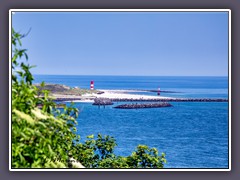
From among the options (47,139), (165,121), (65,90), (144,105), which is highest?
(65,90)

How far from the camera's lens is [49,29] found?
4.05 m

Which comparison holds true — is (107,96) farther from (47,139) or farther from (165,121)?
(47,139)

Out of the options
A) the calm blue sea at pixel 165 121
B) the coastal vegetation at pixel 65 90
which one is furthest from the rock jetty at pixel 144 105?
the coastal vegetation at pixel 65 90

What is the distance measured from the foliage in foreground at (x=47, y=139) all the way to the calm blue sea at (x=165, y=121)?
0.10 meters

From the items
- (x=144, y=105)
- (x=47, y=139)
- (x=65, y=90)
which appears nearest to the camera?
(x=47, y=139)

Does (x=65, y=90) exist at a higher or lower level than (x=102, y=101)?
higher

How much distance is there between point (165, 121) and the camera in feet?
13.3

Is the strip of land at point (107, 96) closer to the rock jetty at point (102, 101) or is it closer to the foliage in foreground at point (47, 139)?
the rock jetty at point (102, 101)

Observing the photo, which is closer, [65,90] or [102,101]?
[65,90]

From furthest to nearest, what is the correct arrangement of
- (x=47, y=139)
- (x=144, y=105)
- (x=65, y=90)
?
(x=144, y=105) → (x=65, y=90) → (x=47, y=139)

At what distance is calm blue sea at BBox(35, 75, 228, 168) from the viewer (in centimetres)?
397

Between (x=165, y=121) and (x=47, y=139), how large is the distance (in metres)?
1.31

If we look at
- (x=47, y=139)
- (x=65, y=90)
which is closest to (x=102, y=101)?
(x=65, y=90)

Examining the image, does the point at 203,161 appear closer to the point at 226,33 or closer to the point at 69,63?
the point at 226,33
